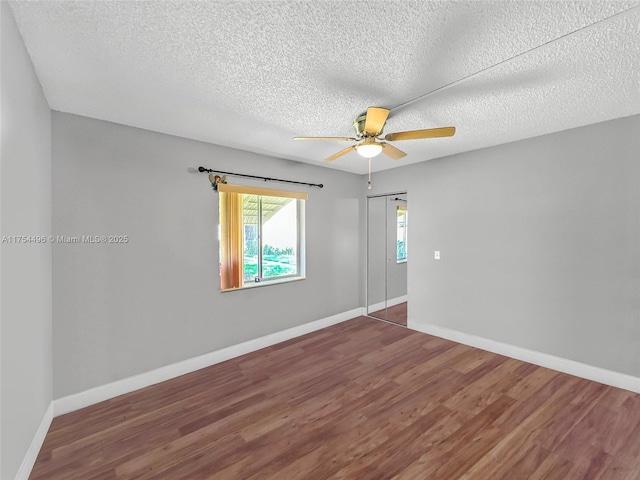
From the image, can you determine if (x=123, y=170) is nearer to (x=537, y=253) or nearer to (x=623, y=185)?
(x=537, y=253)

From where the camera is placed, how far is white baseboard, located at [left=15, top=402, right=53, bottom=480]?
60.6 inches

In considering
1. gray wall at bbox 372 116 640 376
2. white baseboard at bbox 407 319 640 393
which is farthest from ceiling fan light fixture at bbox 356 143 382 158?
white baseboard at bbox 407 319 640 393

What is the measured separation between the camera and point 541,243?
2914mm

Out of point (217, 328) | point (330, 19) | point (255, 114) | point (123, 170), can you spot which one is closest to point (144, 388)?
point (217, 328)

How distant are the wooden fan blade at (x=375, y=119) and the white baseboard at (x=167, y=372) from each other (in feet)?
8.73

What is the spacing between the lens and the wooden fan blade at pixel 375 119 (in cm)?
188

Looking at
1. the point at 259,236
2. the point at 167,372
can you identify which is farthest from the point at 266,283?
the point at 167,372

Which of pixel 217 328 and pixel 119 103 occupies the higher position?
pixel 119 103

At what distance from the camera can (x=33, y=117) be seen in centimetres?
172

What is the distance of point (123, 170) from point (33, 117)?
0.77 m

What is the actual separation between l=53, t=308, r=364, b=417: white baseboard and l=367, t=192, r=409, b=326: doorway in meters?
1.32

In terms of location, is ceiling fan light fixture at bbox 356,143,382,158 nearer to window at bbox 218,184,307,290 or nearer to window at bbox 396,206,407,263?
window at bbox 218,184,307,290

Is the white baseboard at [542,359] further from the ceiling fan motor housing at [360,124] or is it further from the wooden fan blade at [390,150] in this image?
the ceiling fan motor housing at [360,124]

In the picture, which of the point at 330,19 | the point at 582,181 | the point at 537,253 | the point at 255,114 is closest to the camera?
the point at 330,19
